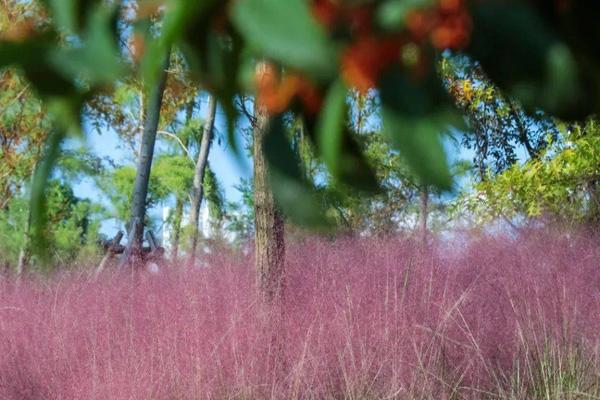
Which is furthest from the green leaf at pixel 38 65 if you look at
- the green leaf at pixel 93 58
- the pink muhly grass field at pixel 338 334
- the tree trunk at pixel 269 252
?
the tree trunk at pixel 269 252

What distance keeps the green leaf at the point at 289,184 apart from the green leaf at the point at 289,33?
2.9 inches

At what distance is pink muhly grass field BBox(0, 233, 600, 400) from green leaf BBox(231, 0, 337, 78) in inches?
84.2

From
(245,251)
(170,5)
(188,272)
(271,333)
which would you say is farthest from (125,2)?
(245,251)

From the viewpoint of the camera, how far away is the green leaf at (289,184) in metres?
0.38

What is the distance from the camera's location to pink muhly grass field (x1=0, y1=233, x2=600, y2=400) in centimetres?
286

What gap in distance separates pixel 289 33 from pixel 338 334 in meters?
2.79

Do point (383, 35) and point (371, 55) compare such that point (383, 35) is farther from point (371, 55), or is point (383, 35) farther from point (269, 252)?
point (269, 252)

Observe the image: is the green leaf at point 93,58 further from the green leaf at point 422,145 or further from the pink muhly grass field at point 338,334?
the pink muhly grass field at point 338,334

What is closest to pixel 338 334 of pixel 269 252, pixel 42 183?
pixel 269 252

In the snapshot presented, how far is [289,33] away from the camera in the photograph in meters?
0.30

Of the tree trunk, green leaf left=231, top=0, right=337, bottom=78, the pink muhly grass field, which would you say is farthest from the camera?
the tree trunk

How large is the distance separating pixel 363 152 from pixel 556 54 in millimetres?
93

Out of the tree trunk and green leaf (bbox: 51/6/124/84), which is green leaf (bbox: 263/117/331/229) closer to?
green leaf (bbox: 51/6/124/84)

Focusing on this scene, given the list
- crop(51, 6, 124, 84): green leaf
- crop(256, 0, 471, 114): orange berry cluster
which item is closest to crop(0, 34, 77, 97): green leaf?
crop(51, 6, 124, 84): green leaf
